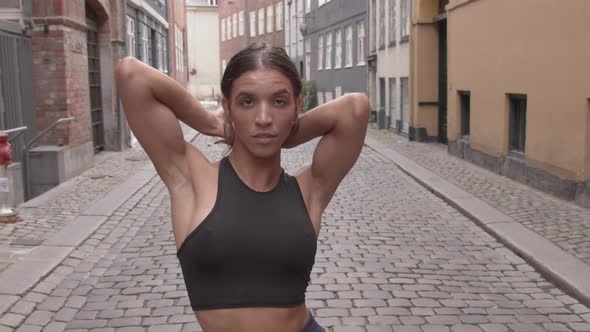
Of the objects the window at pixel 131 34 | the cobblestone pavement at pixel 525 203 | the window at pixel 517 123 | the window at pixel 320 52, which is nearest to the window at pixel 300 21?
the window at pixel 320 52

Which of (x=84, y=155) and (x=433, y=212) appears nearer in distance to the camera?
(x=433, y=212)

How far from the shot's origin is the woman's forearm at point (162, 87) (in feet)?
6.14

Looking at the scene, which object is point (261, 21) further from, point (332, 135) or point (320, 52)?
point (332, 135)

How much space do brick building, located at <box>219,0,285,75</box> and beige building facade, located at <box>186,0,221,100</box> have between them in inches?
80.3

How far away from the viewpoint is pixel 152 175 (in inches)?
498

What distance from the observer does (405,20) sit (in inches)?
810

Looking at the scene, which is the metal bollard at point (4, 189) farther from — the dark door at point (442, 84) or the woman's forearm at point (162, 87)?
the dark door at point (442, 84)

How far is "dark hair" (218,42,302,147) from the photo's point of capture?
1898mm

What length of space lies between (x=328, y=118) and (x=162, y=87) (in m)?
0.48

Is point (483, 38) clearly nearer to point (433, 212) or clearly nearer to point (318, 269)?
point (433, 212)

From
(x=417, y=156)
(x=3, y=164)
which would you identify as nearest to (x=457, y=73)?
(x=417, y=156)

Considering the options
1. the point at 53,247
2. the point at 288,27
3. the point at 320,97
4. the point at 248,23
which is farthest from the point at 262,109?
the point at 248,23

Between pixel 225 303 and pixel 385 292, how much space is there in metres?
3.80

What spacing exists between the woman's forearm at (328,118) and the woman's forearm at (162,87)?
225 mm
